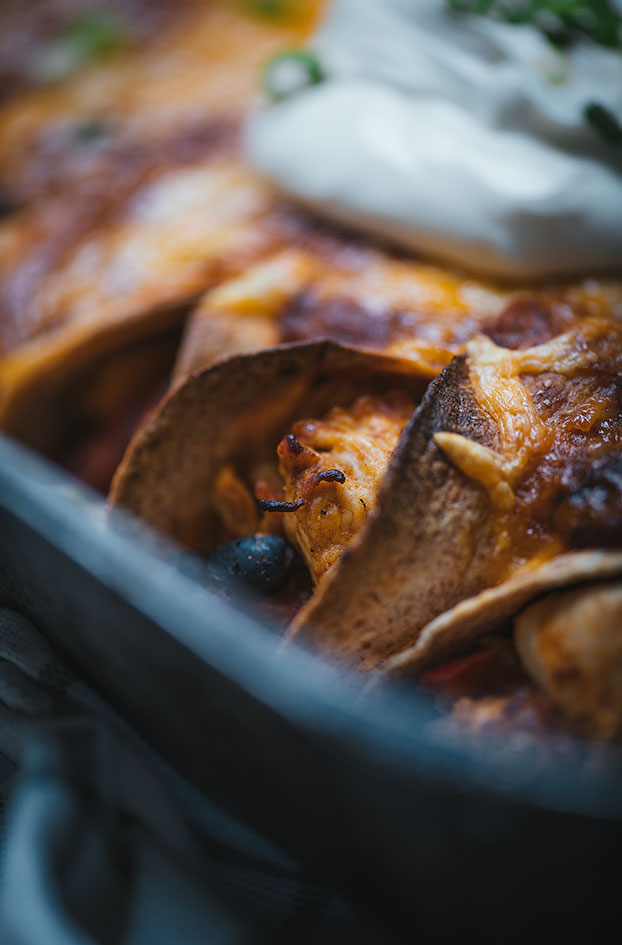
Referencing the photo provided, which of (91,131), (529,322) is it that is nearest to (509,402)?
(529,322)

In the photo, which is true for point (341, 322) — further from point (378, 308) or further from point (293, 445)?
point (293, 445)

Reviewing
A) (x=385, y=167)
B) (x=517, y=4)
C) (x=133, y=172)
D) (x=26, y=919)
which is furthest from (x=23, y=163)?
(x=26, y=919)

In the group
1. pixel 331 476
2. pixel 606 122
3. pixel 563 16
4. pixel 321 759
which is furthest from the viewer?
pixel 563 16

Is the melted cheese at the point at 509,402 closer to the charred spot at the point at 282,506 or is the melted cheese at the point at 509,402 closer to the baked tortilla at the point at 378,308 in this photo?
the baked tortilla at the point at 378,308

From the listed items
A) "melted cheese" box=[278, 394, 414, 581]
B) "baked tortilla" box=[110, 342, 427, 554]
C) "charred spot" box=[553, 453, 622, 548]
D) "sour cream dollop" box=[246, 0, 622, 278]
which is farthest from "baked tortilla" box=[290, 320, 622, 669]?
"sour cream dollop" box=[246, 0, 622, 278]

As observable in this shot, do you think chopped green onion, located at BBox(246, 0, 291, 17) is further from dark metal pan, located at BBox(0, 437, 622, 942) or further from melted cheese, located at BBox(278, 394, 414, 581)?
dark metal pan, located at BBox(0, 437, 622, 942)
